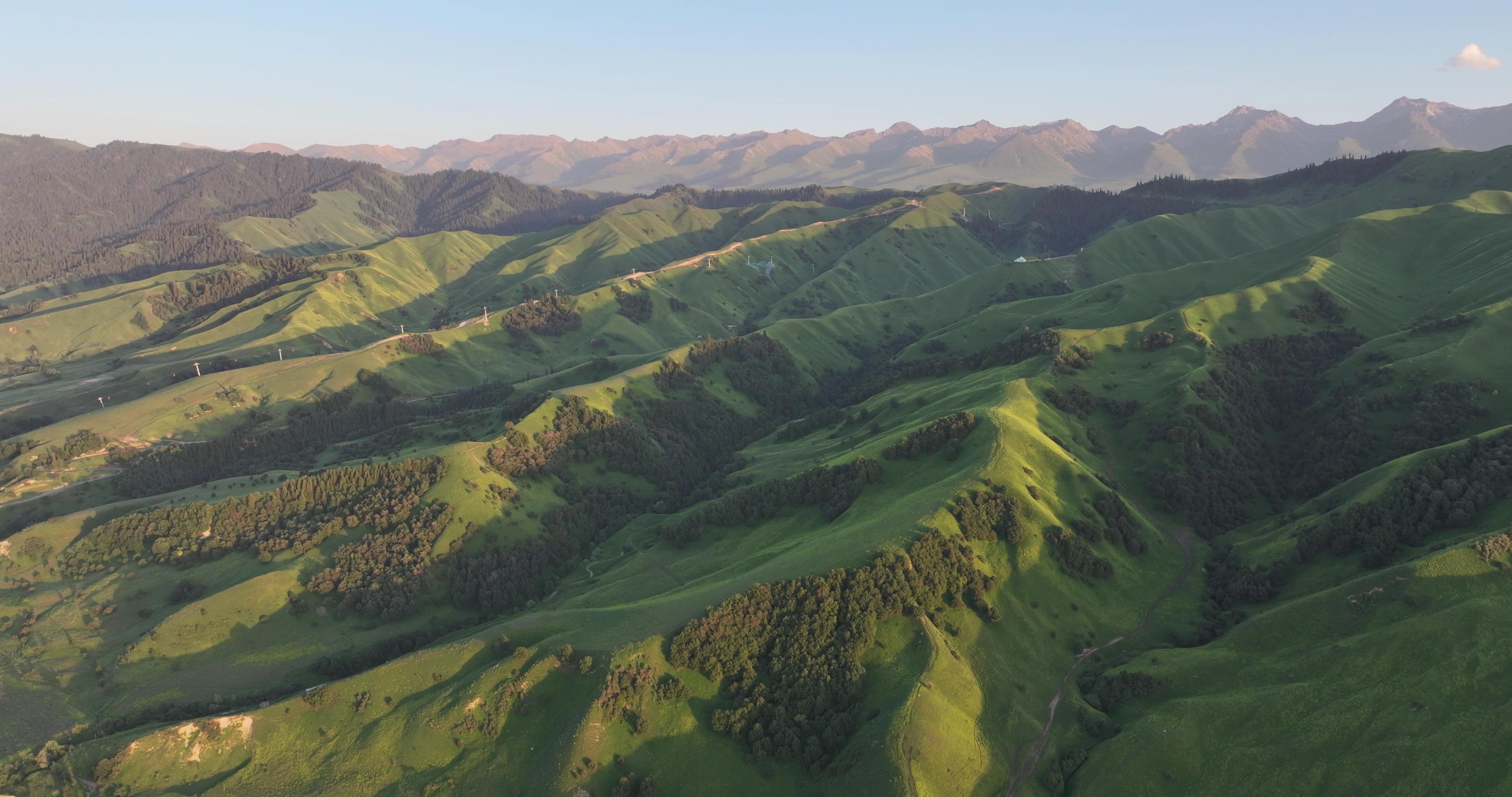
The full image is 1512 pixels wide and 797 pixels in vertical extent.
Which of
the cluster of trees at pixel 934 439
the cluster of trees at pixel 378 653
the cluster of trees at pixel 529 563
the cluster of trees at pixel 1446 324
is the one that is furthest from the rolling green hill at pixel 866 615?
the cluster of trees at pixel 1446 324

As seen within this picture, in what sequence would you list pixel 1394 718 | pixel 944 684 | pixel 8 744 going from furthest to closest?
pixel 8 744
pixel 944 684
pixel 1394 718

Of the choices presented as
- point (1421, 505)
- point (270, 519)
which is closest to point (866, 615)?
point (1421, 505)

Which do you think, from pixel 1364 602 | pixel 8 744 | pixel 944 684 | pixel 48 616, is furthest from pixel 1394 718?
pixel 48 616

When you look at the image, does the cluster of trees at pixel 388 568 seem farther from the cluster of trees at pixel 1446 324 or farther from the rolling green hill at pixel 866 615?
the cluster of trees at pixel 1446 324

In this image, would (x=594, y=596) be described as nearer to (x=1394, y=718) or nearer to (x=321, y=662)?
(x=321, y=662)

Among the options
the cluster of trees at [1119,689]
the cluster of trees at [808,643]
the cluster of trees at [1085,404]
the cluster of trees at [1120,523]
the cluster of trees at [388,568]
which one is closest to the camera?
the cluster of trees at [808,643]

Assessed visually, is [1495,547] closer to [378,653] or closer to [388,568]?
[378,653]

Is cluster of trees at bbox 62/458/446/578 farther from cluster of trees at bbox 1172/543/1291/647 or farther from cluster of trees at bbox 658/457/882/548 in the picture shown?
cluster of trees at bbox 1172/543/1291/647
